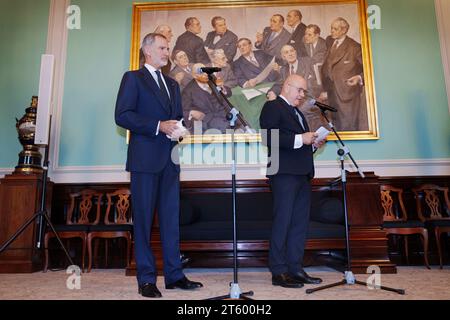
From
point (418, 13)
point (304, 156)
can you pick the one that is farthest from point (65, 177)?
point (418, 13)

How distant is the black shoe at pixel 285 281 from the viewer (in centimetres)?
251

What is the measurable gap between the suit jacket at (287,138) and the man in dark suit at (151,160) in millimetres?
693

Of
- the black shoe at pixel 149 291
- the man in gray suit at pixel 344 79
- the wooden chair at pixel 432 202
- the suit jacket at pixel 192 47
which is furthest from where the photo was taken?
the suit jacket at pixel 192 47

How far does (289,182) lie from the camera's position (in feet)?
8.69

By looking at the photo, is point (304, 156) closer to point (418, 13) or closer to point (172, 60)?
point (172, 60)

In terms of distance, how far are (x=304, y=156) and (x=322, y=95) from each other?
229cm

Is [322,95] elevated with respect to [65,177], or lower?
elevated

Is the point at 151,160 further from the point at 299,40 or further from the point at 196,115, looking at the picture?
the point at 299,40

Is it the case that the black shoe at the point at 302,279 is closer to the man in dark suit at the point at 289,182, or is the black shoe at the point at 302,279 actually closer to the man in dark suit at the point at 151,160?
the man in dark suit at the point at 289,182

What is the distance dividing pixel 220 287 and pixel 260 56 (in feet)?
10.4

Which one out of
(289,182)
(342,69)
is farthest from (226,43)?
(289,182)

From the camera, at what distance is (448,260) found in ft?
13.7

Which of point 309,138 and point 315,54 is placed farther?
point 315,54

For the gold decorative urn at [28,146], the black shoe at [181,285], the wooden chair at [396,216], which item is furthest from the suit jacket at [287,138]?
the gold decorative urn at [28,146]
